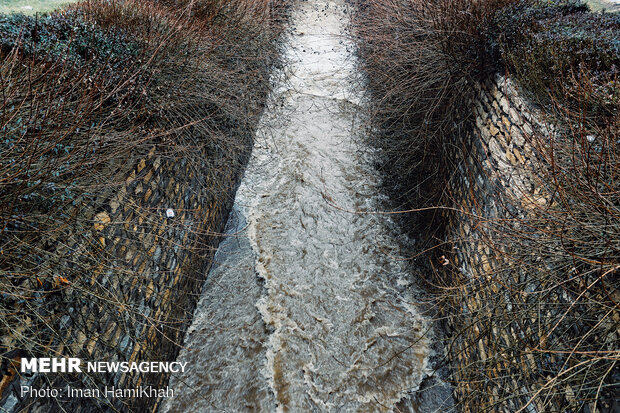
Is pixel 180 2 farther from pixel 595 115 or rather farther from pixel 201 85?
pixel 595 115

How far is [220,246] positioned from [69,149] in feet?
9.93

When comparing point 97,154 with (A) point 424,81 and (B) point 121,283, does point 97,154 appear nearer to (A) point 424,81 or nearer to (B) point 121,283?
(B) point 121,283

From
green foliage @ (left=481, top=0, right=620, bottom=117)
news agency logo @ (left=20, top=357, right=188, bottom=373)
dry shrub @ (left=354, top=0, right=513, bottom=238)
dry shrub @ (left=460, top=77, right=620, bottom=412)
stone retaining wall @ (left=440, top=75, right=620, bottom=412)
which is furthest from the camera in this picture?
dry shrub @ (left=354, top=0, right=513, bottom=238)

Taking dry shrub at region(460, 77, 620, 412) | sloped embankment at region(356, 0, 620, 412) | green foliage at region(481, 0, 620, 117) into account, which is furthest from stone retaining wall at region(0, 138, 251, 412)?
green foliage at region(481, 0, 620, 117)

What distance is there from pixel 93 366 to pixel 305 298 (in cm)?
264

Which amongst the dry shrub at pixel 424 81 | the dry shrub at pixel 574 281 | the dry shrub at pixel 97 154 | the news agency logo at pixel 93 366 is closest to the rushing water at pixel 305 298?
the news agency logo at pixel 93 366

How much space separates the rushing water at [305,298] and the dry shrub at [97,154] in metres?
0.46

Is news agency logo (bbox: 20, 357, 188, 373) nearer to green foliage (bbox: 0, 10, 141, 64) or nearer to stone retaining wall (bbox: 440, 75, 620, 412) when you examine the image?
stone retaining wall (bbox: 440, 75, 620, 412)

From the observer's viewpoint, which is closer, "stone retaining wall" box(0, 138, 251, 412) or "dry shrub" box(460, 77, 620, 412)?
"dry shrub" box(460, 77, 620, 412)

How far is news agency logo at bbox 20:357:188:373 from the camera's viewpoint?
2211mm

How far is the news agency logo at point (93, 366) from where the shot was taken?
7.25 feet

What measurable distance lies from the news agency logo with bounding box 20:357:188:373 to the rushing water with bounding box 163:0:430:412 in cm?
28

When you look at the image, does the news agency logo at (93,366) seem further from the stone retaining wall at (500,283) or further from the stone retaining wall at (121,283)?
the stone retaining wall at (500,283)

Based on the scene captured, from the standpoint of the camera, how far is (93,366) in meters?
2.80
